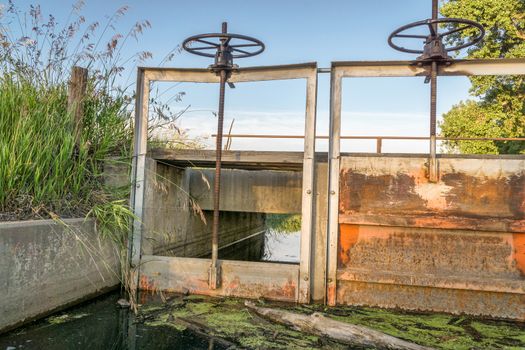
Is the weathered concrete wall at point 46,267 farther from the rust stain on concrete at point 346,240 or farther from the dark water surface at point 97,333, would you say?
the rust stain on concrete at point 346,240

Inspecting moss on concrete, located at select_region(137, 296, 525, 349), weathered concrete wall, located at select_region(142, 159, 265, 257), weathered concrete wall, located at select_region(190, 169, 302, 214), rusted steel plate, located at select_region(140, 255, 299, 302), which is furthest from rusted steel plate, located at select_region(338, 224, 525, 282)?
weathered concrete wall, located at select_region(190, 169, 302, 214)

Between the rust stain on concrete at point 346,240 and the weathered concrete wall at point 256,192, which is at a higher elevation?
the weathered concrete wall at point 256,192

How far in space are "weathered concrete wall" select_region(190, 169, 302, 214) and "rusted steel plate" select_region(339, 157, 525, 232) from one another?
2394 mm

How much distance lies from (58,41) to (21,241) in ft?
10.2

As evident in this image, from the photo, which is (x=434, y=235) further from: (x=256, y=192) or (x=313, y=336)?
(x=256, y=192)

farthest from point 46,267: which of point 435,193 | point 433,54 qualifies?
point 433,54

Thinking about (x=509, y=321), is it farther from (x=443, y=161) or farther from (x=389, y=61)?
(x=389, y=61)

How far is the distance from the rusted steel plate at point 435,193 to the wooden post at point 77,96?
11.0 ft

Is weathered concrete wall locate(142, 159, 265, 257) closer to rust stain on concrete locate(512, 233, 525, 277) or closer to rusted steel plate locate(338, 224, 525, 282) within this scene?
rusted steel plate locate(338, 224, 525, 282)

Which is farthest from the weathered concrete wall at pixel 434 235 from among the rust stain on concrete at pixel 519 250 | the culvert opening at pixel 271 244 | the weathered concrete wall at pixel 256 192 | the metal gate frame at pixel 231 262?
the culvert opening at pixel 271 244

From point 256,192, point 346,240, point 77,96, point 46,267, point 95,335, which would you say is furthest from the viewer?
point 256,192

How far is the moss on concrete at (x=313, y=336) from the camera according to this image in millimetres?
3791

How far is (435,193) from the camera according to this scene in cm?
485

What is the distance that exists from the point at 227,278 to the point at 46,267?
204 cm
